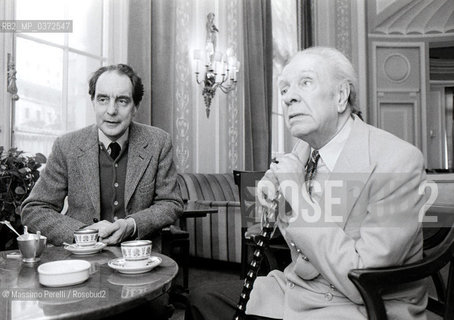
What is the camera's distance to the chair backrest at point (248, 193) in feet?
8.98

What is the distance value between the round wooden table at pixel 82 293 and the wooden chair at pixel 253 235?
0.46 meters

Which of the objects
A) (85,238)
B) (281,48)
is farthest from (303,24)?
(85,238)

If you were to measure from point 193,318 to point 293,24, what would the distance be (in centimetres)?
702

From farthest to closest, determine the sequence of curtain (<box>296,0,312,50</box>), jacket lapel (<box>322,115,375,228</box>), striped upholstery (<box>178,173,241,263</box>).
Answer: curtain (<box>296,0,312,50</box>)
striped upholstery (<box>178,173,241,263</box>)
jacket lapel (<box>322,115,375,228</box>)

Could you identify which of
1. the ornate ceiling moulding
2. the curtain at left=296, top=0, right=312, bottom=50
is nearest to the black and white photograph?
the curtain at left=296, top=0, right=312, bottom=50

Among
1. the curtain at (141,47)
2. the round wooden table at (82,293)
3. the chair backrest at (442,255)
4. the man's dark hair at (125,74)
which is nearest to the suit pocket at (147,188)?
the man's dark hair at (125,74)

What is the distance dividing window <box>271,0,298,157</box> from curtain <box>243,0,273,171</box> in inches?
33.7

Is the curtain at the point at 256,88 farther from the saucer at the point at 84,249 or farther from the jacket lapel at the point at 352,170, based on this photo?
the jacket lapel at the point at 352,170

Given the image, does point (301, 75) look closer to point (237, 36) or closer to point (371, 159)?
point (371, 159)

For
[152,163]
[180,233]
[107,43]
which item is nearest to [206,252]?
[180,233]

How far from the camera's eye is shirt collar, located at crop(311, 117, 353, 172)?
1376 mm

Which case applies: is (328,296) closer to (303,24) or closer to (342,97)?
(342,97)

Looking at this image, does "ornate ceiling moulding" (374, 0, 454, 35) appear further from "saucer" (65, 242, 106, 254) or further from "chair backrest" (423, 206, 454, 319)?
"saucer" (65, 242, 106, 254)

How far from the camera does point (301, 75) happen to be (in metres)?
1.33
